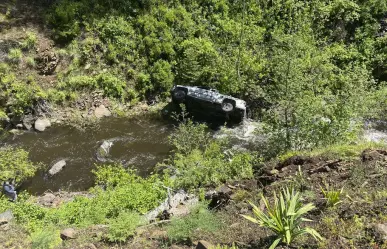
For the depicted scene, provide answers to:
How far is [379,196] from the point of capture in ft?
20.6

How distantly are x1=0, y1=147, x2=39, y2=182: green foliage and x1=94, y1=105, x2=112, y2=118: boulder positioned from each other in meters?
3.91

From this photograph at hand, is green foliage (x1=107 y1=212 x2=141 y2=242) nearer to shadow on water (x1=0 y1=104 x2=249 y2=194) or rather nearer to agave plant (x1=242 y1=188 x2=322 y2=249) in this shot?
agave plant (x1=242 y1=188 x2=322 y2=249)

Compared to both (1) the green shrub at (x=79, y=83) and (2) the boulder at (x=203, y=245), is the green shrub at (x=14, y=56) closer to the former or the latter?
(1) the green shrub at (x=79, y=83)

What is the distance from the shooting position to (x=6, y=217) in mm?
9164

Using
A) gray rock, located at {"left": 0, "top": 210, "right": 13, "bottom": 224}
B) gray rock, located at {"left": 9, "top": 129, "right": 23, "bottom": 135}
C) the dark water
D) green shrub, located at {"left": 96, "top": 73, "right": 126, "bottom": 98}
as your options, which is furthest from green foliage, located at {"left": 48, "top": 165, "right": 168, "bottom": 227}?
green shrub, located at {"left": 96, "top": 73, "right": 126, "bottom": 98}

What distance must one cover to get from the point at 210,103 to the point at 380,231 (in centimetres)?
963

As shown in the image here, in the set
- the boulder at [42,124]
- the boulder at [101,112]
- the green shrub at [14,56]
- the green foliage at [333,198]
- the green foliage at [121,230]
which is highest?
the green foliage at [333,198]

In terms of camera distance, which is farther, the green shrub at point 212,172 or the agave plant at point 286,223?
the green shrub at point 212,172

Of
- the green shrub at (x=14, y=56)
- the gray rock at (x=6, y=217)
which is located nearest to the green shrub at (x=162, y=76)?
the green shrub at (x=14, y=56)

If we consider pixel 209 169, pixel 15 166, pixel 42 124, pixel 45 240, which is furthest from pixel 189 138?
pixel 42 124

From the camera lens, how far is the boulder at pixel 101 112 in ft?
51.5

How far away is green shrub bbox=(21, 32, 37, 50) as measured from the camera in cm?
1625

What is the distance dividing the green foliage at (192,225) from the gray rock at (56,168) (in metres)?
6.59

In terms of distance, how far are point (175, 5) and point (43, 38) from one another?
626 centimetres
